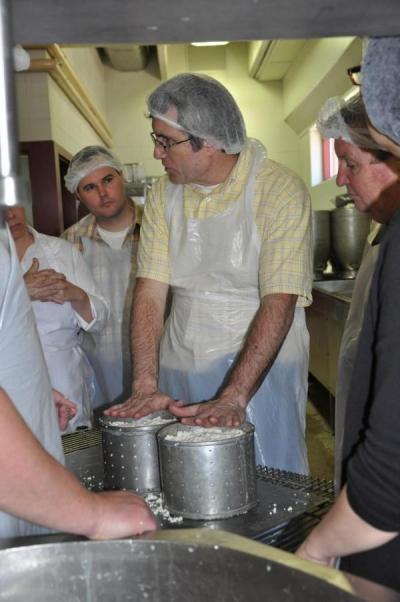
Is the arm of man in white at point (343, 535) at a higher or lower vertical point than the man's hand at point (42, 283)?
lower

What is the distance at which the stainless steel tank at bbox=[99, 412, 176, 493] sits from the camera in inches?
48.6

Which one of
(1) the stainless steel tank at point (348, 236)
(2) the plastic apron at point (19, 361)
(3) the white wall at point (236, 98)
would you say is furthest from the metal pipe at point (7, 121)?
(3) the white wall at point (236, 98)

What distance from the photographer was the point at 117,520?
788 millimetres

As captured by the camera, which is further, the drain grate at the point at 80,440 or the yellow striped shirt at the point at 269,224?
the yellow striped shirt at the point at 269,224

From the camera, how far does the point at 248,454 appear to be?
3.71 ft

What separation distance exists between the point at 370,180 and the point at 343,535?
79cm

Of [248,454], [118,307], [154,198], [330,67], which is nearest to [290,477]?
[248,454]

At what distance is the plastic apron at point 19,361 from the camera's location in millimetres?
936

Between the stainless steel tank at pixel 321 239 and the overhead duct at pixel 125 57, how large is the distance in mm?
3199

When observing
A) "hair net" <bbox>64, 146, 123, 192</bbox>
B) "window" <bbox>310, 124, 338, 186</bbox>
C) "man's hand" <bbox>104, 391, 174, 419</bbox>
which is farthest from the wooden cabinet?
"window" <bbox>310, 124, 338, 186</bbox>

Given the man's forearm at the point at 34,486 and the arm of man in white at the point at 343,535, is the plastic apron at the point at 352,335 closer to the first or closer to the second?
the arm of man in white at the point at 343,535

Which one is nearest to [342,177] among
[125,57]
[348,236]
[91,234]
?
[91,234]

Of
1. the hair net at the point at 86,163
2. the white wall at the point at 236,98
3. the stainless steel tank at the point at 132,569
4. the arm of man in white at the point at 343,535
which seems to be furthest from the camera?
the white wall at the point at 236,98

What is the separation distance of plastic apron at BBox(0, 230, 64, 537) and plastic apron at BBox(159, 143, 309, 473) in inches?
33.2
